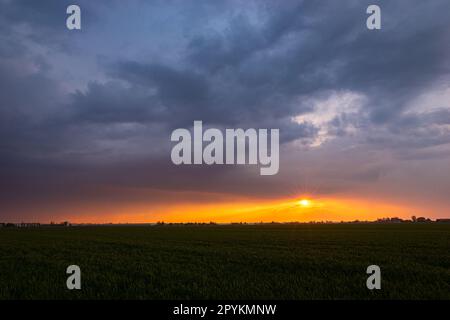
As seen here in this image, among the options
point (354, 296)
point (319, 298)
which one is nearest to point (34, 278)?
point (319, 298)

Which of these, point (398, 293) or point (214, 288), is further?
point (214, 288)

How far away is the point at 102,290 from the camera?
533 inches

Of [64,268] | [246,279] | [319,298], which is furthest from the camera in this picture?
[64,268]

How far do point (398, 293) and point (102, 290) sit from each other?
9963mm

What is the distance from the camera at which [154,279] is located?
52.0ft
